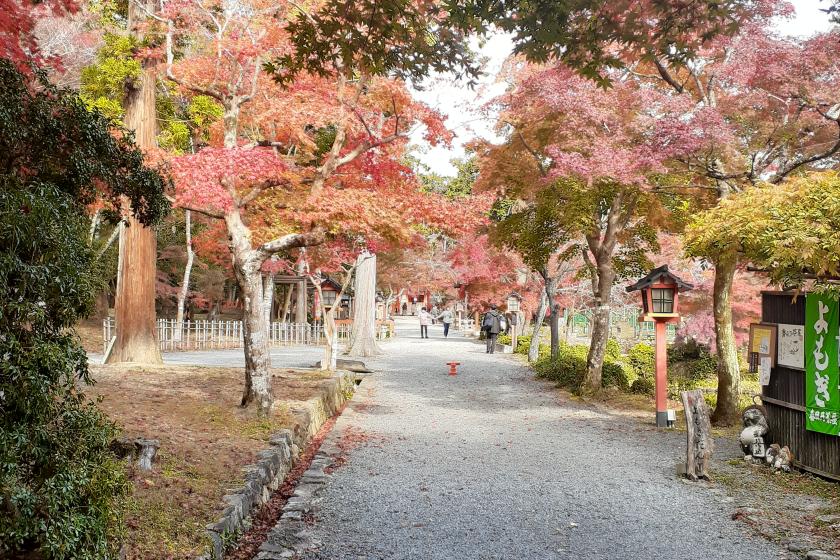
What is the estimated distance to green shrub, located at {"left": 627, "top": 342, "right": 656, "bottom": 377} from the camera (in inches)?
694

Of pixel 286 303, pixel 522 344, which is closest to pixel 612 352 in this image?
pixel 522 344

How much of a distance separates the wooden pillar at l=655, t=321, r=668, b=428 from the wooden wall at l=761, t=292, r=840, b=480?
2.31 meters

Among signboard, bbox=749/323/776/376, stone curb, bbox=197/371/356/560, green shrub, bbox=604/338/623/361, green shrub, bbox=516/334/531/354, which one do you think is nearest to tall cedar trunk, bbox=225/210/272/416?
stone curb, bbox=197/371/356/560

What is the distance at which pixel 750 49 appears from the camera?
8.90 meters

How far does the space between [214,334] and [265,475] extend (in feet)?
63.1

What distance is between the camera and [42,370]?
9.39 feet

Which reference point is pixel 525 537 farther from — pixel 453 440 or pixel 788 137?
pixel 788 137

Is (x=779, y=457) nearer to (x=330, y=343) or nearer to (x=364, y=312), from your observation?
(x=330, y=343)

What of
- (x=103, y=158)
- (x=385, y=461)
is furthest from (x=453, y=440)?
(x=103, y=158)

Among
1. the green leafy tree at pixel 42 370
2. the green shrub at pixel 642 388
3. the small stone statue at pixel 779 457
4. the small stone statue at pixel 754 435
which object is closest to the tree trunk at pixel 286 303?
the green shrub at pixel 642 388

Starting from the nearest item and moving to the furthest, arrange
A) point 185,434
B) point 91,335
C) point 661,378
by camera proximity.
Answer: point 185,434, point 661,378, point 91,335

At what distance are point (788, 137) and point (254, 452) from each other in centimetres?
831

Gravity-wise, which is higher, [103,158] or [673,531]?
[103,158]

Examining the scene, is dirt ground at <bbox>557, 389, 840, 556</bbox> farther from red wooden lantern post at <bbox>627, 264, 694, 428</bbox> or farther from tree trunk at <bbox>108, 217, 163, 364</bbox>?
tree trunk at <bbox>108, 217, 163, 364</bbox>
